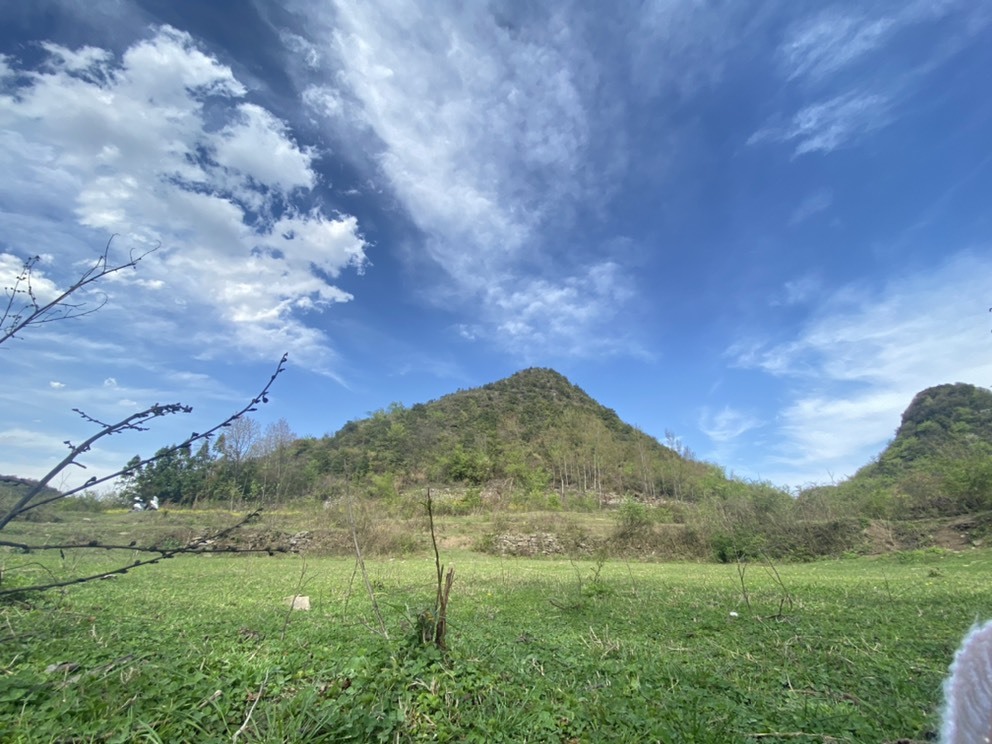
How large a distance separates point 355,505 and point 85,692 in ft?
83.1

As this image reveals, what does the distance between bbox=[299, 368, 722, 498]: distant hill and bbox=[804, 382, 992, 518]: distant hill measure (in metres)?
16.6

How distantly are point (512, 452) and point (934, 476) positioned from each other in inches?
1711

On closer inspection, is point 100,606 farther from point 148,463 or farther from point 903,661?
point 903,661

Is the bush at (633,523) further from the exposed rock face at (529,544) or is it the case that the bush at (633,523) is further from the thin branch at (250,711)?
the thin branch at (250,711)

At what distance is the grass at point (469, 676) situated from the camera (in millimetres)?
2563

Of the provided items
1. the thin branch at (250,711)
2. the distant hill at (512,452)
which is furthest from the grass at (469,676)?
the distant hill at (512,452)

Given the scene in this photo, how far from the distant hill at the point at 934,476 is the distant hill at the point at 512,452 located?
54.3 feet

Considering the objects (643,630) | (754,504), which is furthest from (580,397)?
(643,630)

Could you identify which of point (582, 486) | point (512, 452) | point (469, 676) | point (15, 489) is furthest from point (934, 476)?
point (512, 452)

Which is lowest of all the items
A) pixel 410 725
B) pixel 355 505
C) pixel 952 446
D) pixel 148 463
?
pixel 410 725

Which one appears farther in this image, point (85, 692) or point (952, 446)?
point (952, 446)

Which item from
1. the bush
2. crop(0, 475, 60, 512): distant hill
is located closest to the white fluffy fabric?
crop(0, 475, 60, 512): distant hill

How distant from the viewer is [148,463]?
2.33 meters

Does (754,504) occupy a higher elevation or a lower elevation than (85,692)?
higher
